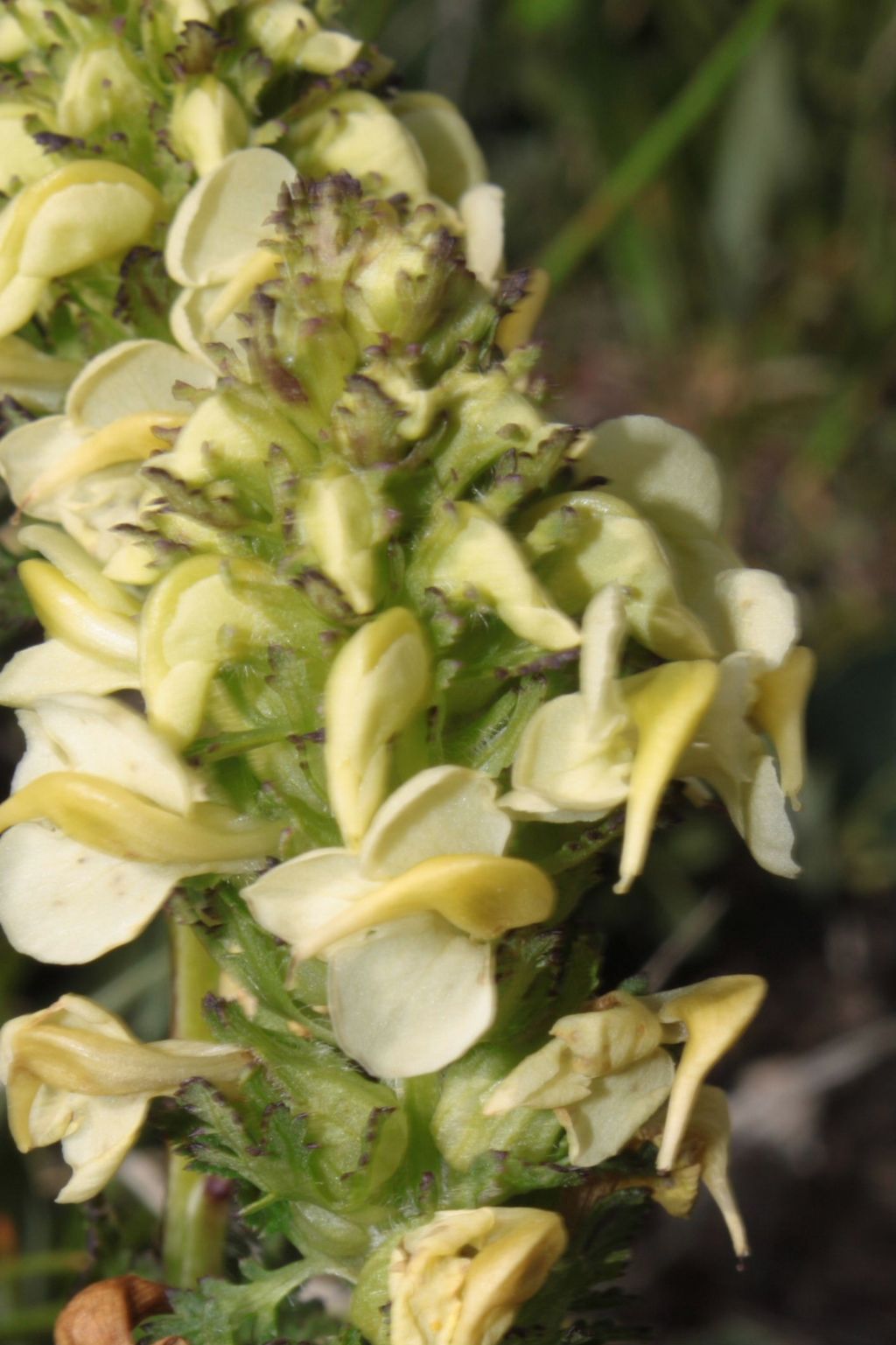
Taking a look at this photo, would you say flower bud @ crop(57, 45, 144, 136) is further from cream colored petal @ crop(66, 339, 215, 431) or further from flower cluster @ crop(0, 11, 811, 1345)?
flower cluster @ crop(0, 11, 811, 1345)

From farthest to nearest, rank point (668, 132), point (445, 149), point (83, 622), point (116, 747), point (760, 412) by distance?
point (760, 412)
point (668, 132)
point (445, 149)
point (83, 622)
point (116, 747)

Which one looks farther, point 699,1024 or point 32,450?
point 32,450

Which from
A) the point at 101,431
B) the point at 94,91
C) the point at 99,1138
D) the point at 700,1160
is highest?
the point at 94,91

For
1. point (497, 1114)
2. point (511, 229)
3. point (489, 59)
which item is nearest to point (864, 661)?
point (511, 229)

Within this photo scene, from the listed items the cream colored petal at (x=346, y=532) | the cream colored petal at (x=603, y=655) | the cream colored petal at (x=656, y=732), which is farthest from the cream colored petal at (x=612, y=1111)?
the cream colored petal at (x=346, y=532)

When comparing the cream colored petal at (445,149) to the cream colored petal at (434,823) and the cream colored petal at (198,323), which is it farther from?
the cream colored petal at (434,823)

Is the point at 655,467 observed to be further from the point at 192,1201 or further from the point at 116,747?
the point at 192,1201

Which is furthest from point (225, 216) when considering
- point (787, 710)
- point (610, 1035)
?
point (610, 1035)
